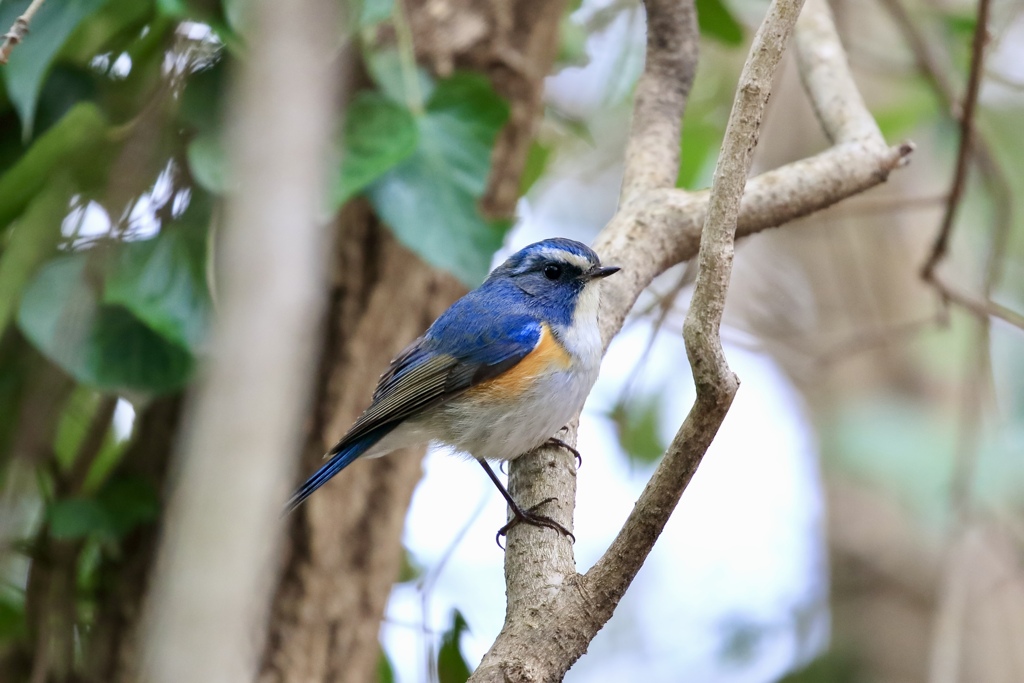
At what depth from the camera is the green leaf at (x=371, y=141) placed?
2.54m

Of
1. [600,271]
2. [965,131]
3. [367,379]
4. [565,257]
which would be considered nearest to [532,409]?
[600,271]

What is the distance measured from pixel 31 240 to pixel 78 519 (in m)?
0.78

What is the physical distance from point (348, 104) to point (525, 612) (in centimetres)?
160

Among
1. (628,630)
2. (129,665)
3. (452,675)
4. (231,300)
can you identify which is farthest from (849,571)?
(231,300)

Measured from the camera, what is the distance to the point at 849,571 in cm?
633

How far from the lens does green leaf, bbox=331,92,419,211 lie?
2543 millimetres

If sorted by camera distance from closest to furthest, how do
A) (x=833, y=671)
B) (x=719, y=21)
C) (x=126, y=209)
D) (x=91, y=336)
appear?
1. (x=126, y=209)
2. (x=91, y=336)
3. (x=719, y=21)
4. (x=833, y=671)

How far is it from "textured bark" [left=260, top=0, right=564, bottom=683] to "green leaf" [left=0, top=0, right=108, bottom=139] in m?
1.00

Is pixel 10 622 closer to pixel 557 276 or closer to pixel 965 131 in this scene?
pixel 557 276

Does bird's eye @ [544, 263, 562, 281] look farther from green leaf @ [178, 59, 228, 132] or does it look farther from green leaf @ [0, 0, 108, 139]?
green leaf @ [0, 0, 108, 139]

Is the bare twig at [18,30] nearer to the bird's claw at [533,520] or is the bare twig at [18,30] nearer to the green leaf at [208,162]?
the green leaf at [208,162]

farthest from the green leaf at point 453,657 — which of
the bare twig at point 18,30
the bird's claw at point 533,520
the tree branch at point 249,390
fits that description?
the tree branch at point 249,390

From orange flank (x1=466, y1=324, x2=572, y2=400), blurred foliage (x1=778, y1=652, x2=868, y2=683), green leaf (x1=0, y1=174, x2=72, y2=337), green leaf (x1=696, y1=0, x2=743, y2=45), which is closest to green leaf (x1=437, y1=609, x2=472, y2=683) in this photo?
orange flank (x1=466, y1=324, x2=572, y2=400)

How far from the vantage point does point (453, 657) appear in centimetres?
285
